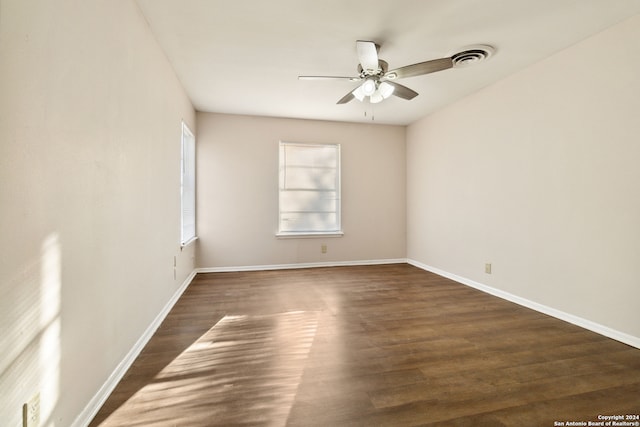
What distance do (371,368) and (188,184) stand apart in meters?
3.42

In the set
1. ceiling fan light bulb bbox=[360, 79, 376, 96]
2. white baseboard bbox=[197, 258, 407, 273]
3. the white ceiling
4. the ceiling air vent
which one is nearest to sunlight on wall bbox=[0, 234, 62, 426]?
the white ceiling

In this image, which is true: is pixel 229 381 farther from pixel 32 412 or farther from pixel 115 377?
pixel 32 412

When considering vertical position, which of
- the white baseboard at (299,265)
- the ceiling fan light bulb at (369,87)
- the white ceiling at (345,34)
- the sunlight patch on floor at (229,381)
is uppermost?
the white ceiling at (345,34)

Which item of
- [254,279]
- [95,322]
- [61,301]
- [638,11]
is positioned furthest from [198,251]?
[638,11]

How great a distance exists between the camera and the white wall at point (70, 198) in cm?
97

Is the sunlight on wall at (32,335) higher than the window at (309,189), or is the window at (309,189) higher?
the window at (309,189)

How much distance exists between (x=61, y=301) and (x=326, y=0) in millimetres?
2310

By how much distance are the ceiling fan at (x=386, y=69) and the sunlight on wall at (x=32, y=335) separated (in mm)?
2153

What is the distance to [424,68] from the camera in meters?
2.34

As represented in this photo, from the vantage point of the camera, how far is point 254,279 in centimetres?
409

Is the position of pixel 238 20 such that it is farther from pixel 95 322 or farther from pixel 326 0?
pixel 95 322

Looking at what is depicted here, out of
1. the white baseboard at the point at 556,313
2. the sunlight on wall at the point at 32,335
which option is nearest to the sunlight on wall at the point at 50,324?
the sunlight on wall at the point at 32,335

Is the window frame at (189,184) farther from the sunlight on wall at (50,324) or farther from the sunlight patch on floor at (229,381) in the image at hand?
the sunlight on wall at (50,324)

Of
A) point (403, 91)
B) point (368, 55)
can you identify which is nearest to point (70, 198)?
point (368, 55)
